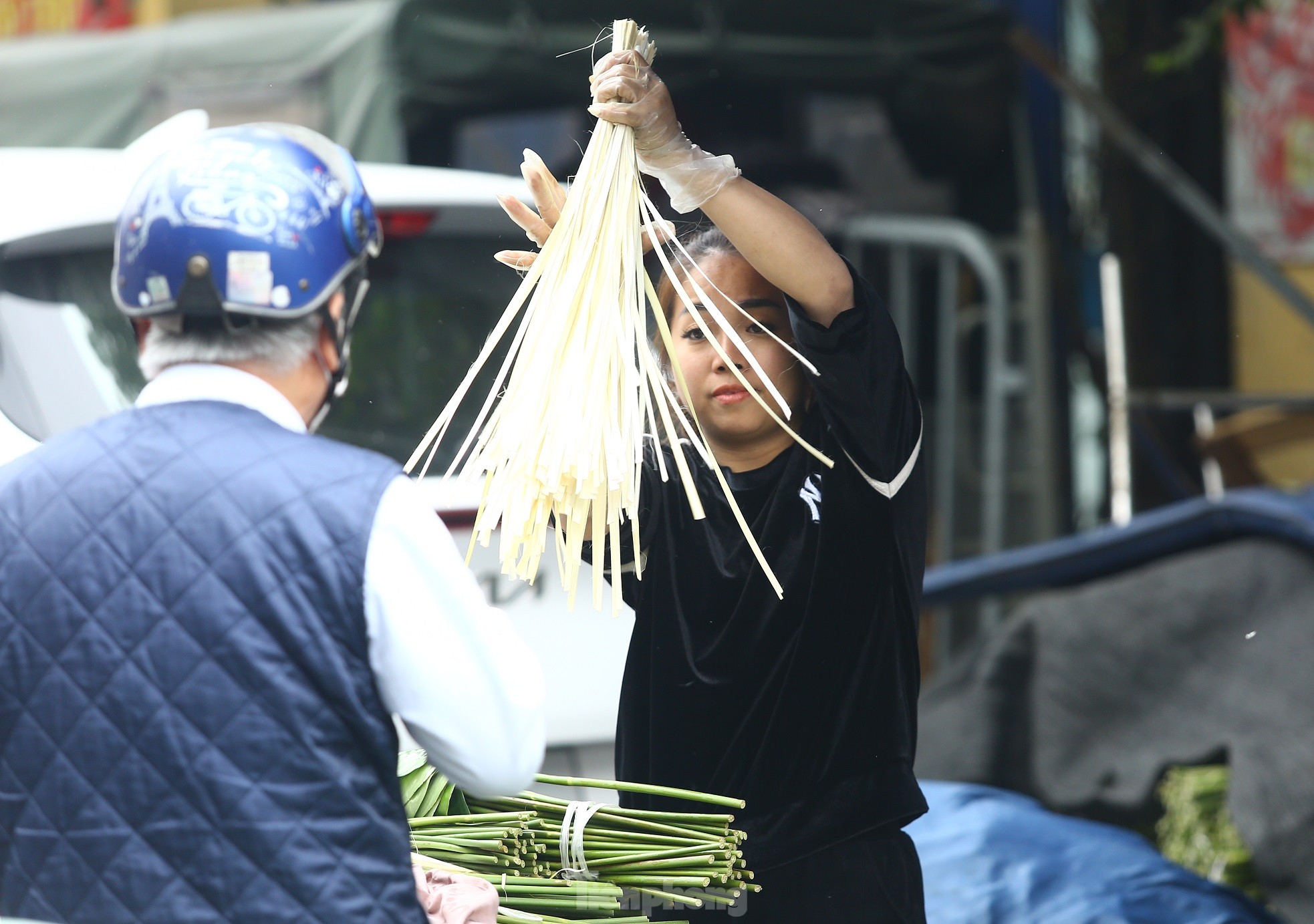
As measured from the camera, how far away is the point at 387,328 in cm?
319

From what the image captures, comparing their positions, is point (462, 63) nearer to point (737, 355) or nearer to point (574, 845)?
point (737, 355)

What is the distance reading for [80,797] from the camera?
1.51 m

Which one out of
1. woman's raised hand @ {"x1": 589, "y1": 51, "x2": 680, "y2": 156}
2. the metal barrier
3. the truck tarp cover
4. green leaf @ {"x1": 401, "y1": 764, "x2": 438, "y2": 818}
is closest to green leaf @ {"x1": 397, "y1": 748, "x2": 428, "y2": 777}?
green leaf @ {"x1": 401, "y1": 764, "x2": 438, "y2": 818}

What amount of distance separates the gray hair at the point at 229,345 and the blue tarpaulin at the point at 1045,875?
1.99m

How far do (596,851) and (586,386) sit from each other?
66cm

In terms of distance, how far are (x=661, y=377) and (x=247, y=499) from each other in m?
0.75

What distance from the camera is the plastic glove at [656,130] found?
6.61 ft

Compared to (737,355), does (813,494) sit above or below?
below

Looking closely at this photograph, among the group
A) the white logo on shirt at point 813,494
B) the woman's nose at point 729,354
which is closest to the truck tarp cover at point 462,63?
the woman's nose at point 729,354

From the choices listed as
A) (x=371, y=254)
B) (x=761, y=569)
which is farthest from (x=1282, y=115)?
(x=371, y=254)

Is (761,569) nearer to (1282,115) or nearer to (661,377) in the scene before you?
(661,377)

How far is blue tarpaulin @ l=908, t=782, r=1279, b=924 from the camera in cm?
307

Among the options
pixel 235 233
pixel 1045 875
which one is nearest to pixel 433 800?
pixel 235 233

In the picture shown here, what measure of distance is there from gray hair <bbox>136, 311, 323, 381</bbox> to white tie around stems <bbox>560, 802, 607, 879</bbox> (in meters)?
0.83
